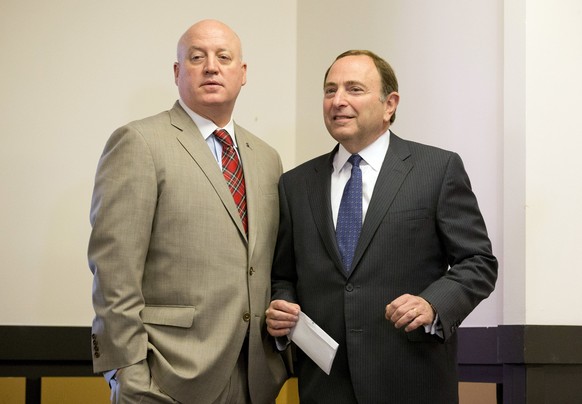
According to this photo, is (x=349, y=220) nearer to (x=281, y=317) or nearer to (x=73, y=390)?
(x=281, y=317)

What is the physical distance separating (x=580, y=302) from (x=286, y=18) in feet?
7.23

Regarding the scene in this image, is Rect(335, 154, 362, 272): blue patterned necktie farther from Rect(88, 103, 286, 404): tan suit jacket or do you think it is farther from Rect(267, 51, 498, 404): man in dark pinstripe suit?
Rect(88, 103, 286, 404): tan suit jacket

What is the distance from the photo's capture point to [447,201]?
2.75 meters

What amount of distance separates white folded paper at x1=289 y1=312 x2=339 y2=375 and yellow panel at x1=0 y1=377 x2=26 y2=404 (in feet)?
6.02

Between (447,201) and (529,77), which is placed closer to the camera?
(447,201)

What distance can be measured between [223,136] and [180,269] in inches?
19.7

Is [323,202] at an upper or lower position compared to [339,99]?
lower

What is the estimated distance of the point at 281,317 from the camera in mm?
2754

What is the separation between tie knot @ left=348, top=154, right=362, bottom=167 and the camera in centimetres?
292

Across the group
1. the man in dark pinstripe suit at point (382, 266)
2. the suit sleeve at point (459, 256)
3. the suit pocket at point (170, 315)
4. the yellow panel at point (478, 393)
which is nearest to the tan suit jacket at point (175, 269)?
the suit pocket at point (170, 315)

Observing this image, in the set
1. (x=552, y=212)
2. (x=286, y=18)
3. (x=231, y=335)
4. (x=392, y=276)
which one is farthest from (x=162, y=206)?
(x=286, y=18)

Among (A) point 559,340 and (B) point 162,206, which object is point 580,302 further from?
(B) point 162,206

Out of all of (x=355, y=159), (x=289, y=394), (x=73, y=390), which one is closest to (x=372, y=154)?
(x=355, y=159)

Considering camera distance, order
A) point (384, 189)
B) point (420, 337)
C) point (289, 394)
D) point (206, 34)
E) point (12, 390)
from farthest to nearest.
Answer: point (289, 394), point (12, 390), point (206, 34), point (384, 189), point (420, 337)
